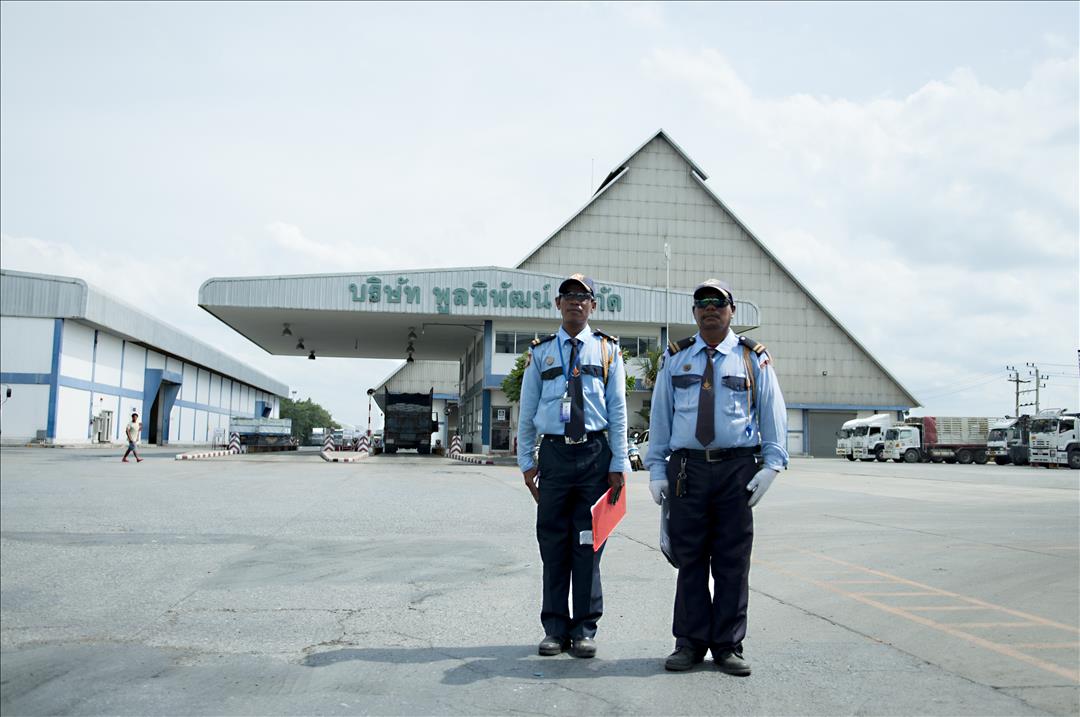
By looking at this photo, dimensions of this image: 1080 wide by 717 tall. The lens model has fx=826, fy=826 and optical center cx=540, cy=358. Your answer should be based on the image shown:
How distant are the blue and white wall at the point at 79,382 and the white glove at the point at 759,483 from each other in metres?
9.19

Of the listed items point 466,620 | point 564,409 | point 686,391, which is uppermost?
point 686,391

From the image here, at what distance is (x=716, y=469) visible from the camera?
4.40m

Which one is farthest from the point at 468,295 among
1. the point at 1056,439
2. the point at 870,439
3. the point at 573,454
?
the point at 573,454

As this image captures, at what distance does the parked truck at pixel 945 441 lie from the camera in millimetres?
48469

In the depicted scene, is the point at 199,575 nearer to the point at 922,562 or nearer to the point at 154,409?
the point at 922,562

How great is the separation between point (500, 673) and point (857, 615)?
2.82 meters

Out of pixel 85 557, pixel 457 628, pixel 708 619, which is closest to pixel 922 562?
pixel 708 619

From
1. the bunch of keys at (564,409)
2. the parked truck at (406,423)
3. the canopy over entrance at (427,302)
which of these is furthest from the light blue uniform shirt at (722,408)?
the parked truck at (406,423)

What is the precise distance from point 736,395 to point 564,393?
97 centimetres

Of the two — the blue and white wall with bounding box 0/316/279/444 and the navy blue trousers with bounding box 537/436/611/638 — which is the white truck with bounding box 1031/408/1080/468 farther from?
the navy blue trousers with bounding box 537/436/611/638

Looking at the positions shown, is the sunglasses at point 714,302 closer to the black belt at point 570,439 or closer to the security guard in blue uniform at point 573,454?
the security guard in blue uniform at point 573,454

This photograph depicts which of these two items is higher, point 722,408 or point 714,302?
point 714,302

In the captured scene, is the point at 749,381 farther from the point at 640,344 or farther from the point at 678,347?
the point at 640,344

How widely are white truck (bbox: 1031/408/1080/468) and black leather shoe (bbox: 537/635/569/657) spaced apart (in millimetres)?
43333
